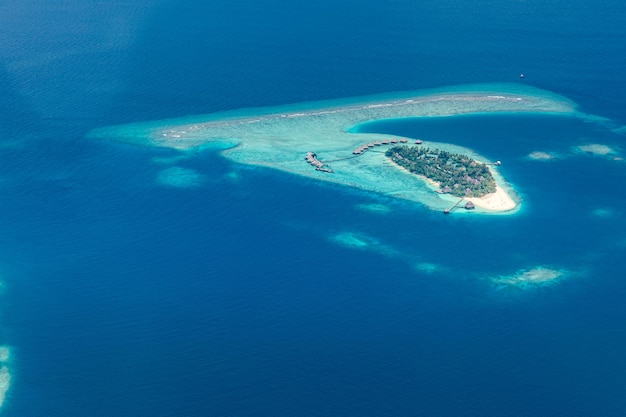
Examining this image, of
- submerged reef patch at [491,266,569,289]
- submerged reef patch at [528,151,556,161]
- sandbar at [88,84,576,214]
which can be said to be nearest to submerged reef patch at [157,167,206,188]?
sandbar at [88,84,576,214]

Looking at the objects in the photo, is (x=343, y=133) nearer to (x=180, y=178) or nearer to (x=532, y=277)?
(x=180, y=178)

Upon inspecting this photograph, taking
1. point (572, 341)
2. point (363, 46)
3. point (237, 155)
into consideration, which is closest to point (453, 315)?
point (572, 341)

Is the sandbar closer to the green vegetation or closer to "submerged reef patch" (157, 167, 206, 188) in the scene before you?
the green vegetation

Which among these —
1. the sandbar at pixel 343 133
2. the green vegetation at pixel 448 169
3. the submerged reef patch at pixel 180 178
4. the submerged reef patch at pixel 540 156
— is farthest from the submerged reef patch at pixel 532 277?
the submerged reef patch at pixel 180 178

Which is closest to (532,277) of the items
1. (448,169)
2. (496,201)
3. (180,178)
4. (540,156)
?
(496,201)

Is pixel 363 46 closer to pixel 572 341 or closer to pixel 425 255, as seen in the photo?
pixel 425 255
